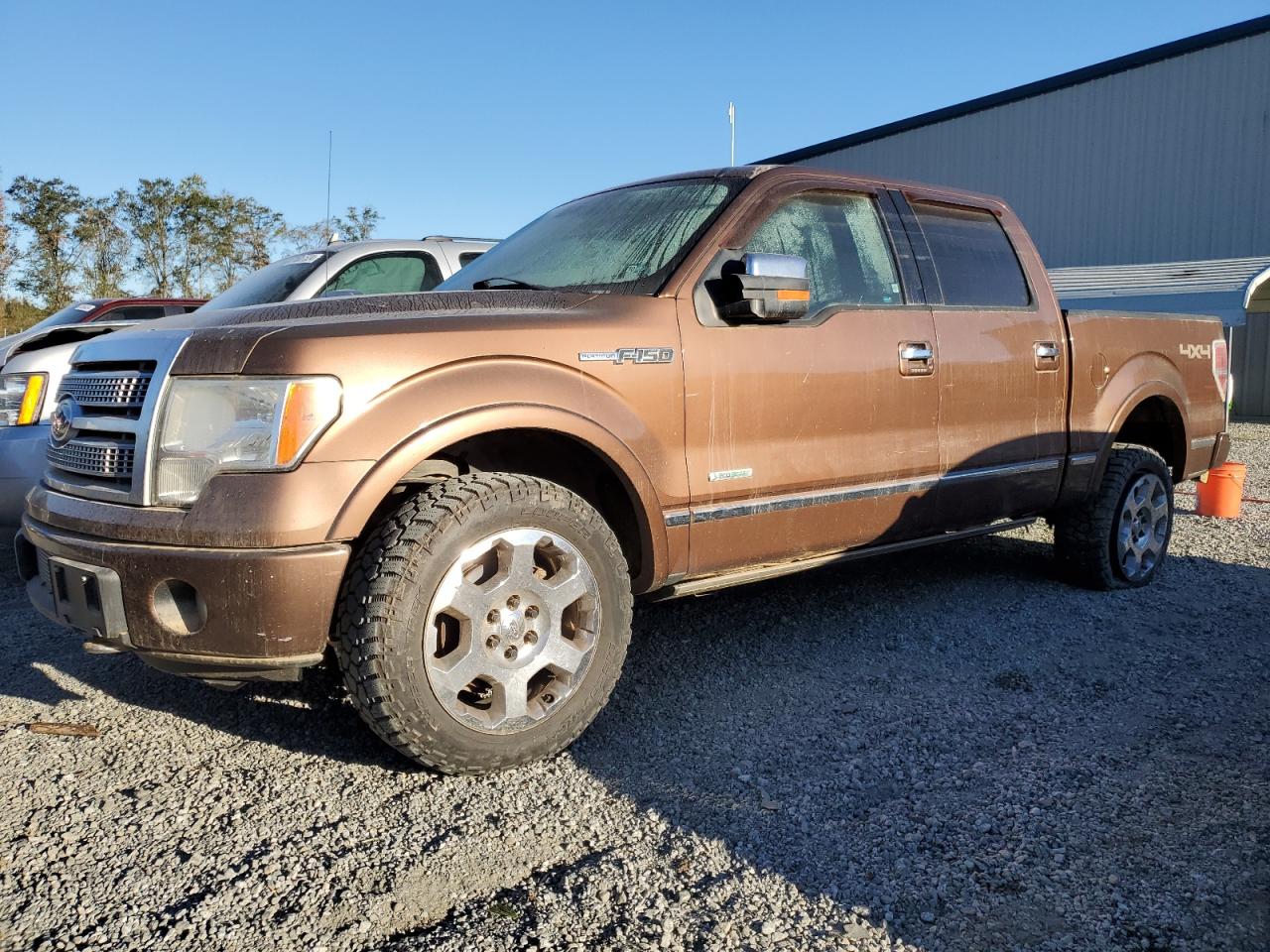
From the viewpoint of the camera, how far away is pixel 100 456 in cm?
279

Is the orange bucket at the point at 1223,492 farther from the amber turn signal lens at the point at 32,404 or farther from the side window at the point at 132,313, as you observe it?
the side window at the point at 132,313

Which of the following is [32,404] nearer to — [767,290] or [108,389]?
[108,389]

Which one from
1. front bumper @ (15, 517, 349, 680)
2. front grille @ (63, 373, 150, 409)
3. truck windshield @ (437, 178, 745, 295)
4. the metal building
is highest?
the metal building

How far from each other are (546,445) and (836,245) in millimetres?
1516

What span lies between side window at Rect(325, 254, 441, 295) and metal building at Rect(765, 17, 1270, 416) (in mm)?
13224

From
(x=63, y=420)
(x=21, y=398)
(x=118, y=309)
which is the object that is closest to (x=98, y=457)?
(x=63, y=420)

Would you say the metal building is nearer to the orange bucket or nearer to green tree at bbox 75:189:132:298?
the orange bucket

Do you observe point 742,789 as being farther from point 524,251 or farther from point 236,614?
point 524,251

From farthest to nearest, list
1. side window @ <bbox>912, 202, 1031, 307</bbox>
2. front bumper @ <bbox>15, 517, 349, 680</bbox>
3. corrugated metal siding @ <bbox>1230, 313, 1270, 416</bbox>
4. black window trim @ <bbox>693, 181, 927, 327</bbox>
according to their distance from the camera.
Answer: corrugated metal siding @ <bbox>1230, 313, 1270, 416</bbox> < side window @ <bbox>912, 202, 1031, 307</bbox> < black window trim @ <bbox>693, 181, 927, 327</bbox> < front bumper @ <bbox>15, 517, 349, 680</bbox>

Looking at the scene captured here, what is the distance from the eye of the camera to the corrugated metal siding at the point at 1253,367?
17688mm

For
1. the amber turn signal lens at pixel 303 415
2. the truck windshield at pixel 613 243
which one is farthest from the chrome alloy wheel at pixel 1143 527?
the amber turn signal lens at pixel 303 415

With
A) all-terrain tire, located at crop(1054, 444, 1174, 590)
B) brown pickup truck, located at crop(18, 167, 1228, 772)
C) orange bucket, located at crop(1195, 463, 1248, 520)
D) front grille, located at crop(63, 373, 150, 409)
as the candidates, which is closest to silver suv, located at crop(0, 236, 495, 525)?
front grille, located at crop(63, 373, 150, 409)

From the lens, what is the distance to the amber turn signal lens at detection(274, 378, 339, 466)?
2.54m

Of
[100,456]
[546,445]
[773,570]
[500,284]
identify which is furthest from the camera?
[500,284]
